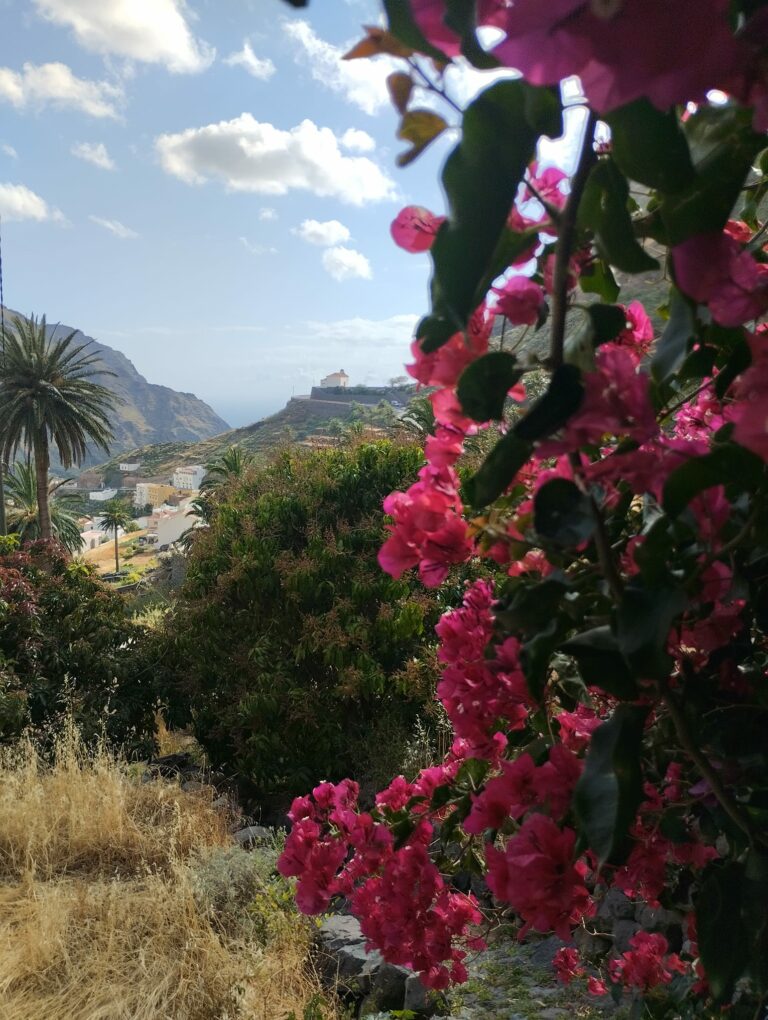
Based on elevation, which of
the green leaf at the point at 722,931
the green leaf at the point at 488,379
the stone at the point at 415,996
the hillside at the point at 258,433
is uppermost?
the hillside at the point at 258,433

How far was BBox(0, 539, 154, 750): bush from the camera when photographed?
418cm

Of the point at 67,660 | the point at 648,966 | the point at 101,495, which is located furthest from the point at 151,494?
the point at 648,966

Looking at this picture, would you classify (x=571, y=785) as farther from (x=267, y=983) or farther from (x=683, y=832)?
(x=267, y=983)

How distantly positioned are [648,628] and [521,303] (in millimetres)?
229

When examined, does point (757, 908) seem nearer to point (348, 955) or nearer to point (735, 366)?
point (735, 366)

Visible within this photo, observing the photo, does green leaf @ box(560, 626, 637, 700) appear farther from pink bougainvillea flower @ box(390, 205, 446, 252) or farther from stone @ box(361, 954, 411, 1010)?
stone @ box(361, 954, 411, 1010)

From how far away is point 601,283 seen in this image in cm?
57

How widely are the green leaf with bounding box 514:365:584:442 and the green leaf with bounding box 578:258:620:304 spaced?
0.20 m

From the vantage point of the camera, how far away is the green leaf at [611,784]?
1.43ft

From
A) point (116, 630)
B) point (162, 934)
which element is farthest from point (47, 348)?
point (162, 934)

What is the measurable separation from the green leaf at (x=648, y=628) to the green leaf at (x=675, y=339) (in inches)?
4.7

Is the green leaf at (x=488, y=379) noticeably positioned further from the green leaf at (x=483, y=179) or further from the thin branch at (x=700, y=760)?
the thin branch at (x=700, y=760)

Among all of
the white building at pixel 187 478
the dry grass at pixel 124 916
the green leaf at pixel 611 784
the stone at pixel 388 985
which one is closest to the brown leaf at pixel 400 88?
the green leaf at pixel 611 784

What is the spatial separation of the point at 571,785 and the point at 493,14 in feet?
1.71
